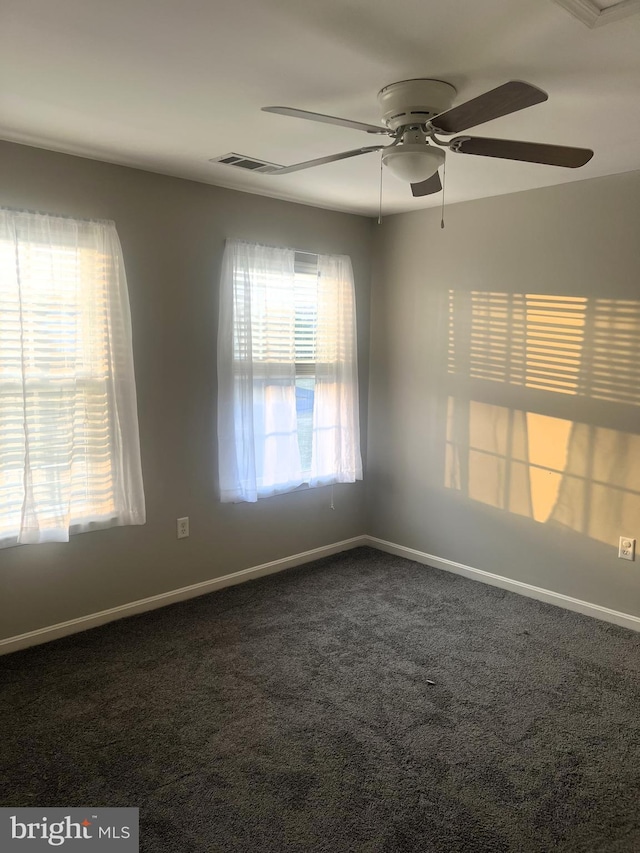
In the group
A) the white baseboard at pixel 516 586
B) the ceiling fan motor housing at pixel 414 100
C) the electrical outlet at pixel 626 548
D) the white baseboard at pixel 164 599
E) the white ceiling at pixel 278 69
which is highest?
the white ceiling at pixel 278 69

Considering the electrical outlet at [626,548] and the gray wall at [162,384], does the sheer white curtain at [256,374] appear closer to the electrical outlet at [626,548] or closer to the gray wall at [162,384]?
the gray wall at [162,384]

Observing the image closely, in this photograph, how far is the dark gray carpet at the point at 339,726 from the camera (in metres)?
1.96

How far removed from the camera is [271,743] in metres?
2.33

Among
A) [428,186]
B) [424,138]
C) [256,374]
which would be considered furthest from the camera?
[256,374]

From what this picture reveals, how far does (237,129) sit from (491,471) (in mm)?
2449

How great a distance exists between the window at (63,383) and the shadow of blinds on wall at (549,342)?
2.09 meters

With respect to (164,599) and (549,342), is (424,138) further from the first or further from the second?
(164,599)

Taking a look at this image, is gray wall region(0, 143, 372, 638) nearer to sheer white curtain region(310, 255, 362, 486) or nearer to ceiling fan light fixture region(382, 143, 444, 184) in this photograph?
sheer white curtain region(310, 255, 362, 486)

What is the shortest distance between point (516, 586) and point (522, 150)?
2.64 metres

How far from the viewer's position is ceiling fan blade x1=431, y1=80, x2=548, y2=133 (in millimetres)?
1642

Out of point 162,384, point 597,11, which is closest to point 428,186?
point 597,11

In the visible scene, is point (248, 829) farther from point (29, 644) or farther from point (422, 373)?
point (422, 373)

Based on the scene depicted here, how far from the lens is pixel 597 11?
163 cm

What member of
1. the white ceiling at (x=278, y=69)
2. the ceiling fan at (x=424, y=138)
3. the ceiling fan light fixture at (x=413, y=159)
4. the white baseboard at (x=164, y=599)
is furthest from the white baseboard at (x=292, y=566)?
the ceiling fan light fixture at (x=413, y=159)
